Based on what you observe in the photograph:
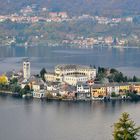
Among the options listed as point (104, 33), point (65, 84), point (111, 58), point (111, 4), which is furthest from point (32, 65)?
point (111, 4)

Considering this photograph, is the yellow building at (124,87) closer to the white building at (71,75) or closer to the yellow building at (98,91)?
the yellow building at (98,91)

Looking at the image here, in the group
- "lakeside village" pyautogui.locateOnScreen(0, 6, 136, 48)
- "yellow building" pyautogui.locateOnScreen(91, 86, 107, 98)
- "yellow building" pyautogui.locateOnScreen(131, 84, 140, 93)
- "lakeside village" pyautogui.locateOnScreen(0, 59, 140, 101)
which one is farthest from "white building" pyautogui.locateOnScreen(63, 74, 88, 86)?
"lakeside village" pyautogui.locateOnScreen(0, 6, 136, 48)

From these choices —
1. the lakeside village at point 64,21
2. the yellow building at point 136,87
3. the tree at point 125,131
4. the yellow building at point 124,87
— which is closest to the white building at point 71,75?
the yellow building at point 124,87

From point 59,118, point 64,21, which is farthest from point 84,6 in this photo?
point 59,118

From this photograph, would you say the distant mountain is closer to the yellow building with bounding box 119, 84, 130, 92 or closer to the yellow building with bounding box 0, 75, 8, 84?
the yellow building with bounding box 0, 75, 8, 84

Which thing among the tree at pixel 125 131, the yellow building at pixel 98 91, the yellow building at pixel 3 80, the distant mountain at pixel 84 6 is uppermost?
the distant mountain at pixel 84 6

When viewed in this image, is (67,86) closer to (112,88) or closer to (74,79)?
(74,79)

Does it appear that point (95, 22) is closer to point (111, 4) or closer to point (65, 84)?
point (111, 4)
